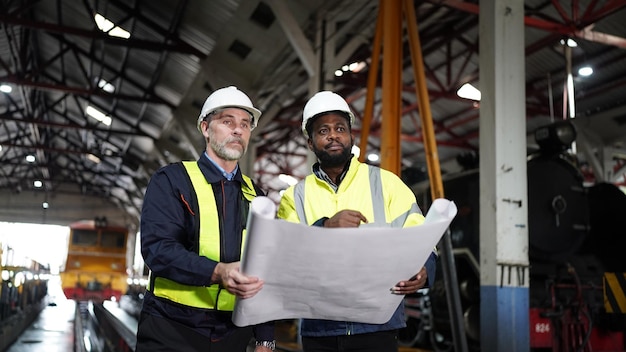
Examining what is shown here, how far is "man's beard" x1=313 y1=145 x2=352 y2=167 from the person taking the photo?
8.17 feet

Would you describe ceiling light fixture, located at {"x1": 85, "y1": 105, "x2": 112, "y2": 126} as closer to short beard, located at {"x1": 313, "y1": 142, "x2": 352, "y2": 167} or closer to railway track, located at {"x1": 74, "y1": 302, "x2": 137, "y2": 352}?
railway track, located at {"x1": 74, "y1": 302, "x2": 137, "y2": 352}

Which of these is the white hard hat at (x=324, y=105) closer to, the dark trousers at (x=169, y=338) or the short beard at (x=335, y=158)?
the short beard at (x=335, y=158)

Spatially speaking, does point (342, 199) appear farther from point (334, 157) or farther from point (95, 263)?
point (95, 263)

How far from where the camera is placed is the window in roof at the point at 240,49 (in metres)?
13.3

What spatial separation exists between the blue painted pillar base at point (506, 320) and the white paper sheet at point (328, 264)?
4165mm

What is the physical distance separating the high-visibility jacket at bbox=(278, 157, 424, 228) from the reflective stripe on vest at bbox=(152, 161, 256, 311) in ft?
1.04

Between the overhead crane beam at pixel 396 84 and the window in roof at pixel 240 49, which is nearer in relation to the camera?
the overhead crane beam at pixel 396 84

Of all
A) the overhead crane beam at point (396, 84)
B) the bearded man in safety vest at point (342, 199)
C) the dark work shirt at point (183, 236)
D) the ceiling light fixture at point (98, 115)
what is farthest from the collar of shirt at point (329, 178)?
the ceiling light fixture at point (98, 115)

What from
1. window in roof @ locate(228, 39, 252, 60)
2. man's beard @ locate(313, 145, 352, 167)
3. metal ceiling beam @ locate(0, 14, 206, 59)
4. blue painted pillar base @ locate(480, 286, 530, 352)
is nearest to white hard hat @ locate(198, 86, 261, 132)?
man's beard @ locate(313, 145, 352, 167)

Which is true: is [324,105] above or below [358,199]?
above

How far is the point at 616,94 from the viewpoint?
16031 mm

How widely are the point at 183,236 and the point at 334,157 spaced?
69cm

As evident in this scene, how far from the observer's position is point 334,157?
8.16ft

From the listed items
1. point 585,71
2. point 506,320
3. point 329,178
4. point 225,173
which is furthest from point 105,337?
point 585,71
